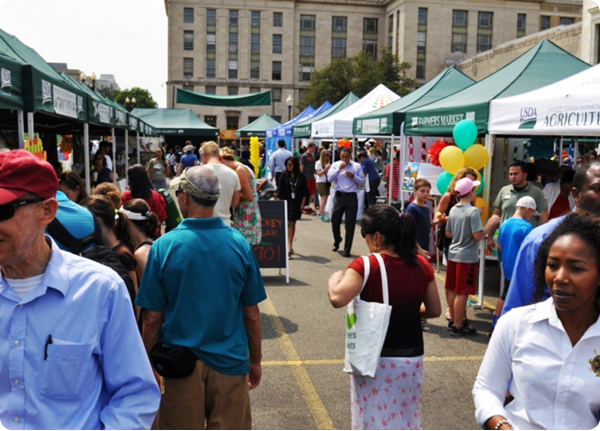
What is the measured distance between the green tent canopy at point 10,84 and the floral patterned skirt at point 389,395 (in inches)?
162

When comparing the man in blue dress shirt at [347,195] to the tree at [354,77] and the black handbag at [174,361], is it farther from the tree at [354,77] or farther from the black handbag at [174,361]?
the tree at [354,77]

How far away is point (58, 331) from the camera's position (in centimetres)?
185

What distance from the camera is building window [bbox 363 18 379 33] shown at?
9386 cm

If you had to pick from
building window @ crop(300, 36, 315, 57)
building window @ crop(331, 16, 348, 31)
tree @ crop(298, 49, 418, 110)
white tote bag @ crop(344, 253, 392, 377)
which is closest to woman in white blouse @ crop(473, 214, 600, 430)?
white tote bag @ crop(344, 253, 392, 377)

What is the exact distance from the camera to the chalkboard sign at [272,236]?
916 cm

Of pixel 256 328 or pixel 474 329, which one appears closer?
pixel 256 328

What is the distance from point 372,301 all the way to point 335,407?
1.74 metres

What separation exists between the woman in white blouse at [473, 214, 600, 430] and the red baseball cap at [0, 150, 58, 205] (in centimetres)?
165

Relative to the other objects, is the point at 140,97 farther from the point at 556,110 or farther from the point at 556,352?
the point at 556,352

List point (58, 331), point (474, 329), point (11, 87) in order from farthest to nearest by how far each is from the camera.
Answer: point (474, 329) → point (11, 87) → point (58, 331)

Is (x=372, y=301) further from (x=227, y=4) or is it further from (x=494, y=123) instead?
(x=227, y=4)

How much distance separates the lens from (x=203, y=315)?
3.18 m

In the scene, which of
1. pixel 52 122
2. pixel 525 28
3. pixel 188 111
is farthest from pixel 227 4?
pixel 52 122

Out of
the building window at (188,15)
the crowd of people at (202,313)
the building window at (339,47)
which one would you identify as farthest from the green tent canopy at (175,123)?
the building window at (339,47)
